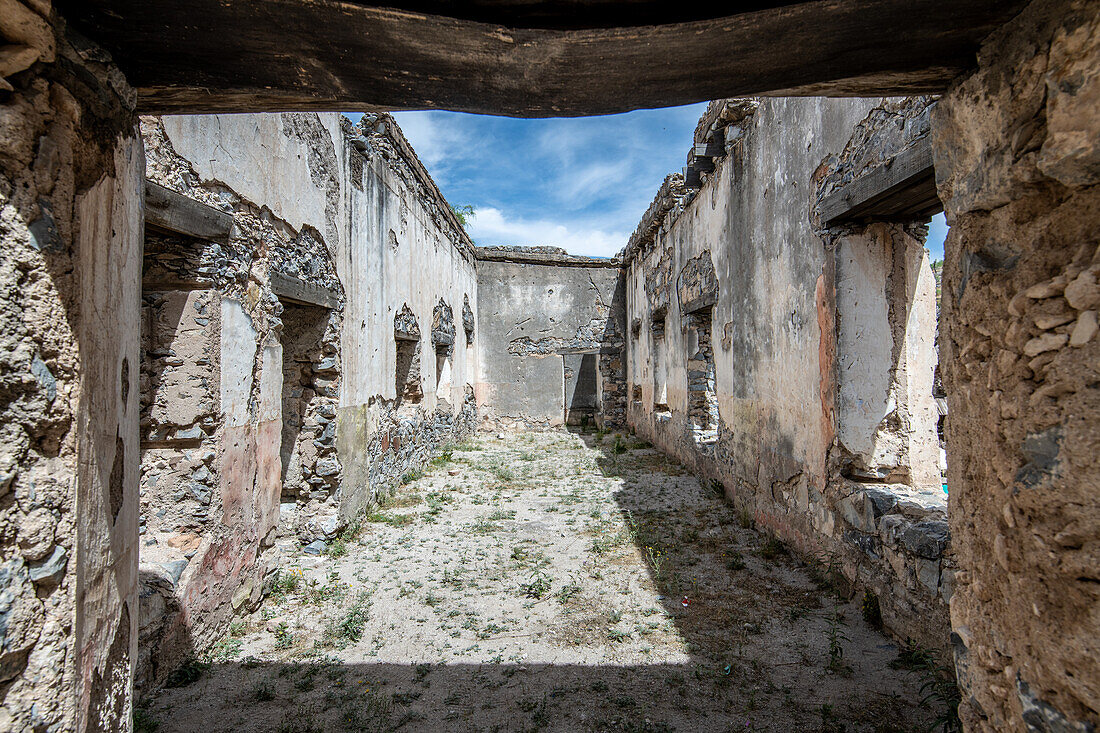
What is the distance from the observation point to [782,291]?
430cm

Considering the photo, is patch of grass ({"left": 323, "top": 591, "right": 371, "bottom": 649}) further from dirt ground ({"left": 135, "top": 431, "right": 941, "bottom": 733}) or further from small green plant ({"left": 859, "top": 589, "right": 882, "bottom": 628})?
small green plant ({"left": 859, "top": 589, "right": 882, "bottom": 628})

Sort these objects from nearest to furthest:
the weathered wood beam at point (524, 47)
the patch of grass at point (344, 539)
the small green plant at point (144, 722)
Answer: the weathered wood beam at point (524, 47) < the small green plant at point (144, 722) < the patch of grass at point (344, 539)

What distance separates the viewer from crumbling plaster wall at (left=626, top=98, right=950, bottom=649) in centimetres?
295

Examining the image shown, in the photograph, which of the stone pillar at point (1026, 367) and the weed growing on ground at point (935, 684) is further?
the weed growing on ground at point (935, 684)

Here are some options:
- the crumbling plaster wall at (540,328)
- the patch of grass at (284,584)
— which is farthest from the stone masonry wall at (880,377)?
the crumbling plaster wall at (540,328)

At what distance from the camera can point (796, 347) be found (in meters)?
4.04

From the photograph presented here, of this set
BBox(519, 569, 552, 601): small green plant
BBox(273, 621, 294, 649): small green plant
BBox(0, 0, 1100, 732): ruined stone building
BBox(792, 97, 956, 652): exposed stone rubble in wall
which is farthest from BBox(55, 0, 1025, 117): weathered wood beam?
BBox(519, 569, 552, 601): small green plant

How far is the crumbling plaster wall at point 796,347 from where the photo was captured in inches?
116

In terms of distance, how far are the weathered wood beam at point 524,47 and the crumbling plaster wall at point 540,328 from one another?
11.1m

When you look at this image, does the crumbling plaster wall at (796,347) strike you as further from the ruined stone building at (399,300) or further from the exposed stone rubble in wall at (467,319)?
the exposed stone rubble in wall at (467,319)

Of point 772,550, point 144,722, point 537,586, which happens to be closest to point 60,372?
point 144,722

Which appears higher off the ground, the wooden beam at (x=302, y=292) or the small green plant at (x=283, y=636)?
the wooden beam at (x=302, y=292)

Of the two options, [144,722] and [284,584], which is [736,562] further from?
[144,722]

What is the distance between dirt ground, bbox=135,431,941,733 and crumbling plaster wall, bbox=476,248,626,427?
7332 mm
